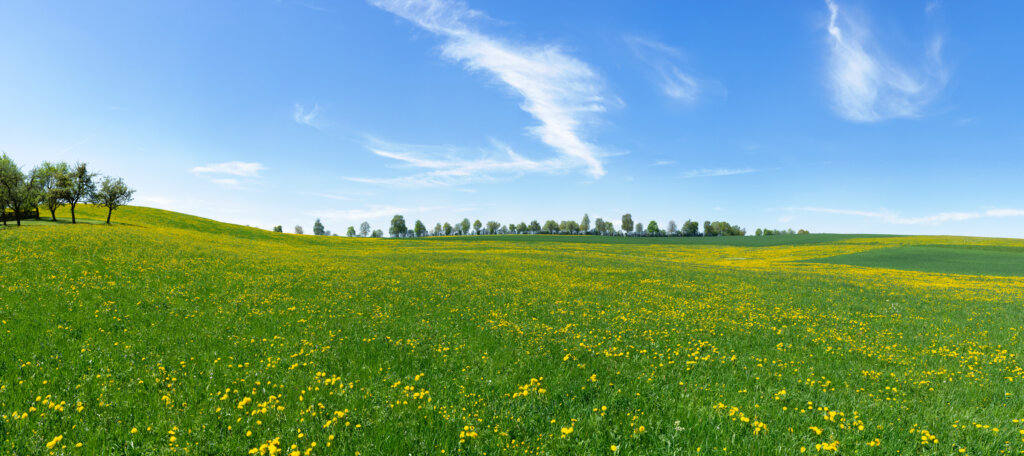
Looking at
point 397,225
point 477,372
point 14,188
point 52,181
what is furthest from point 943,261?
point 397,225

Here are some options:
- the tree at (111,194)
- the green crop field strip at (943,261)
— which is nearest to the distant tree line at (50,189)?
the tree at (111,194)

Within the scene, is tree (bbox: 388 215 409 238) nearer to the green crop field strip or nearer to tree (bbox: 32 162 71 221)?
tree (bbox: 32 162 71 221)

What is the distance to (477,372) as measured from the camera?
9625 millimetres

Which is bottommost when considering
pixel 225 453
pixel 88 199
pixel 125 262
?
pixel 225 453

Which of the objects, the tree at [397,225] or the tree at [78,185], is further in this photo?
the tree at [397,225]

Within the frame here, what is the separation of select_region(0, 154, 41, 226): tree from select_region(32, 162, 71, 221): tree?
395cm

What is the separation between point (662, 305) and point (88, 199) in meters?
79.6

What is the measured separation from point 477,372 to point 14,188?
6685 cm

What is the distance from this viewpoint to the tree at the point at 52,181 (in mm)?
53175

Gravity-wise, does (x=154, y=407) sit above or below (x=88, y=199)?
below

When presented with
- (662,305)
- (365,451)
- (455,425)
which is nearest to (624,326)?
(662,305)

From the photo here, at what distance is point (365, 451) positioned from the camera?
20.4ft

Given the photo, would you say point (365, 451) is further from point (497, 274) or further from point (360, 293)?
point (497, 274)

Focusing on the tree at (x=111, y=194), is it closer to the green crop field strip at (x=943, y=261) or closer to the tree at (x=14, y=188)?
the tree at (x=14, y=188)
